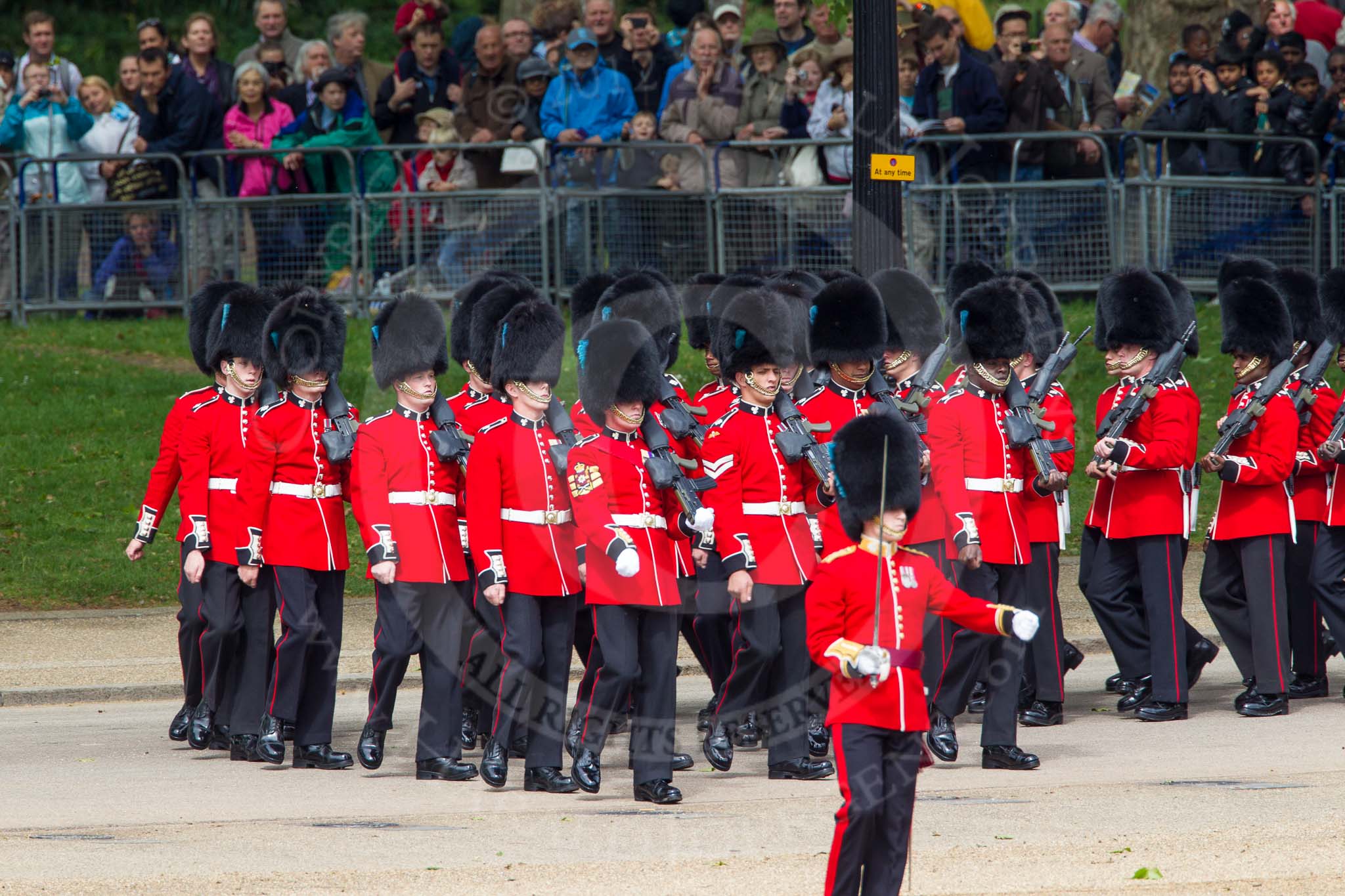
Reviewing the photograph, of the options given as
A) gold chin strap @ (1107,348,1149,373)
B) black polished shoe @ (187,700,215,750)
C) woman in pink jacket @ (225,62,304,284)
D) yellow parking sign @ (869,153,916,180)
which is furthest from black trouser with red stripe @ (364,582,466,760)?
woman in pink jacket @ (225,62,304,284)

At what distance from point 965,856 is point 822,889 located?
0.52 metres

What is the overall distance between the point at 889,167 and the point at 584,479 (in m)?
2.96

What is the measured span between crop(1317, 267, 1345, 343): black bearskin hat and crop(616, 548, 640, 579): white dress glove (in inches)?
145

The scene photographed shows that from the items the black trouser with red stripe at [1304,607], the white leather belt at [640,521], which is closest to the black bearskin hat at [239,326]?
the white leather belt at [640,521]

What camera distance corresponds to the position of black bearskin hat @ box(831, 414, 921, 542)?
575cm

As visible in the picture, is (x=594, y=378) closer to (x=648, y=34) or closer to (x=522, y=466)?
(x=522, y=466)

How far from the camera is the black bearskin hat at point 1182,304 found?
8.84m

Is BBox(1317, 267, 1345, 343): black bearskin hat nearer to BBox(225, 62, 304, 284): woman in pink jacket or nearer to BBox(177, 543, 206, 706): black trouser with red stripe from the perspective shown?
BBox(177, 543, 206, 706): black trouser with red stripe

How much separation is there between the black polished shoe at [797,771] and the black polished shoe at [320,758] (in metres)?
1.53

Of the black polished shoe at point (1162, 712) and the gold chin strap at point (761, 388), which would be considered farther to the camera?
the black polished shoe at point (1162, 712)

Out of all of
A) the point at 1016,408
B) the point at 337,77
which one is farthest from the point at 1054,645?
the point at 337,77

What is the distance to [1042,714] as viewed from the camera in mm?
8312

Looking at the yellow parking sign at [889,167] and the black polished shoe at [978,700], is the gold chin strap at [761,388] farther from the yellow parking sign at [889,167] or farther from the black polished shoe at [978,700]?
the yellow parking sign at [889,167]

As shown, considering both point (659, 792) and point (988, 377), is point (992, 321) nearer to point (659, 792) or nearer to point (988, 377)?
point (988, 377)
